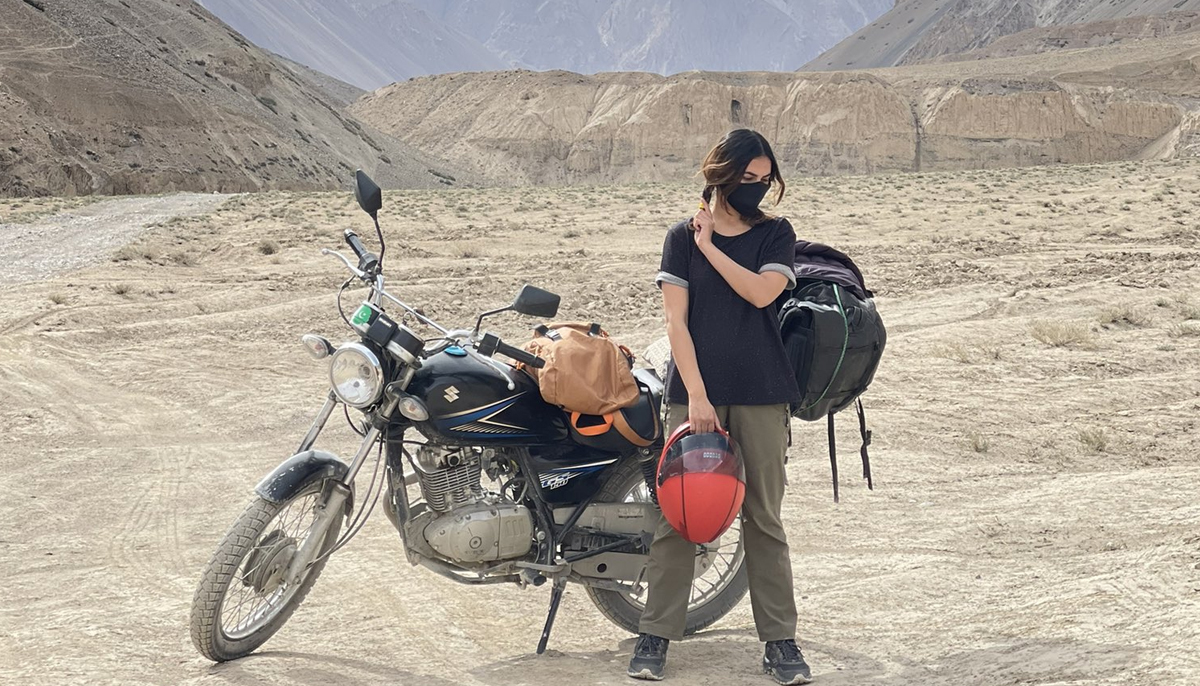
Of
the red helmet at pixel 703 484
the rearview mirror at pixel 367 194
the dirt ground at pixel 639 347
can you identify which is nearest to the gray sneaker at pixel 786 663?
the dirt ground at pixel 639 347

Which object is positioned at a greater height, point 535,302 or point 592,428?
point 535,302

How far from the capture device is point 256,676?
15.2ft

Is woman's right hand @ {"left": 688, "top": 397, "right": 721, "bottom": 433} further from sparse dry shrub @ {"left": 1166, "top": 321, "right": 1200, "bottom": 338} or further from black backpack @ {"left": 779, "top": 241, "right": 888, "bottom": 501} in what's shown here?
sparse dry shrub @ {"left": 1166, "top": 321, "right": 1200, "bottom": 338}

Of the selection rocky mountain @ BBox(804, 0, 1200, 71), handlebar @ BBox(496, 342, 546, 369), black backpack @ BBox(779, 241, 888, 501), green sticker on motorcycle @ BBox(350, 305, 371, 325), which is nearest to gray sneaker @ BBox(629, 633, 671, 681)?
black backpack @ BBox(779, 241, 888, 501)

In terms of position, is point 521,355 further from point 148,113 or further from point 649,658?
point 148,113

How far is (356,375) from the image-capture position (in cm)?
449

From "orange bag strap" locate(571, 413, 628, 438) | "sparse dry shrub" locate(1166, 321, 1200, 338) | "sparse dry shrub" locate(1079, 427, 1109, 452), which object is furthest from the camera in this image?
"sparse dry shrub" locate(1166, 321, 1200, 338)

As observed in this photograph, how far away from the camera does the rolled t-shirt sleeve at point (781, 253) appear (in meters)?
4.33

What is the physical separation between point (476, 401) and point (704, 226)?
110 centimetres

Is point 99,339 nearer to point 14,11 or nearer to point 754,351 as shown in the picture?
point 754,351

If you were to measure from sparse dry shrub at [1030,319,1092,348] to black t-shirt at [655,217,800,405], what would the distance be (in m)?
7.69

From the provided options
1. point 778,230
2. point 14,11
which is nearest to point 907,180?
point 778,230

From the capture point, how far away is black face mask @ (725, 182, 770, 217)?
172 inches

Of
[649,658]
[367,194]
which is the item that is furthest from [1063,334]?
[367,194]
